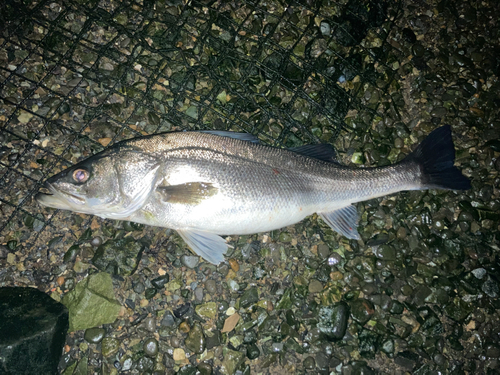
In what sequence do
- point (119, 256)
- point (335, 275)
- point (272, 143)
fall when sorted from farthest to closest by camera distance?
point (272, 143) < point (335, 275) < point (119, 256)

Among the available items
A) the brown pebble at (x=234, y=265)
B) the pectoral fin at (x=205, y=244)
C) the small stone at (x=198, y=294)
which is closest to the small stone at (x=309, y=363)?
the brown pebble at (x=234, y=265)

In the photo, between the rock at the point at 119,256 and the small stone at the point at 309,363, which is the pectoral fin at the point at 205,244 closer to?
the rock at the point at 119,256

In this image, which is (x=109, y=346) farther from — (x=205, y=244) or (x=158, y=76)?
(x=158, y=76)

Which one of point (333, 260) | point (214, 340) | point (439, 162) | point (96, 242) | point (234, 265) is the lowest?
point (214, 340)

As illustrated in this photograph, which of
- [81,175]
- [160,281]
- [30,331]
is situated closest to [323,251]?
[160,281]

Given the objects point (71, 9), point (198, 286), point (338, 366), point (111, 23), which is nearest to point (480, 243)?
point (338, 366)
